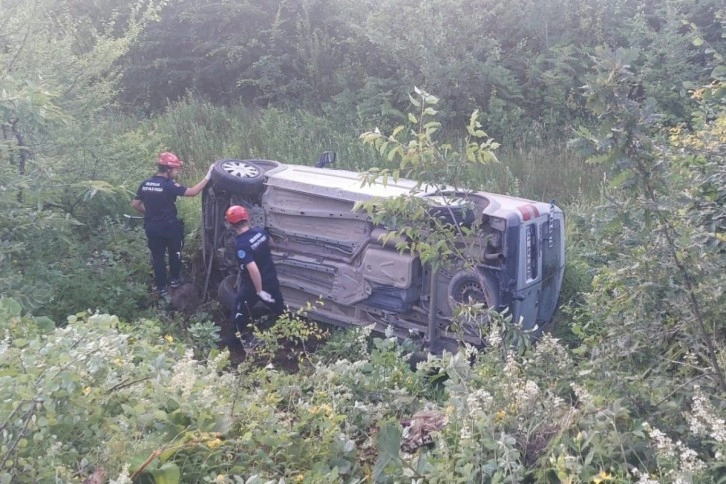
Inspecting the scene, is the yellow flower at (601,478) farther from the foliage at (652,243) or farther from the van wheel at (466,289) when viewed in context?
the van wheel at (466,289)

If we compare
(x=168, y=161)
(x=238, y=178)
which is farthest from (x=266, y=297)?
(x=168, y=161)

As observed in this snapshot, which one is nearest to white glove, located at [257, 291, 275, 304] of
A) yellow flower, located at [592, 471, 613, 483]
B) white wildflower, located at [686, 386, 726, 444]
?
white wildflower, located at [686, 386, 726, 444]

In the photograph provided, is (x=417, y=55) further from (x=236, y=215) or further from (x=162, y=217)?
(x=236, y=215)

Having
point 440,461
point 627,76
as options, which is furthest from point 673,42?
point 440,461

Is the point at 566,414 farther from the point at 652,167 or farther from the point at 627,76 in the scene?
the point at 627,76

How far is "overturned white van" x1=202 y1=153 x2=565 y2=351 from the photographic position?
634 cm

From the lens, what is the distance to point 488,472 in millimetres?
3021

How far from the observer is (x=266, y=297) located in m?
7.34

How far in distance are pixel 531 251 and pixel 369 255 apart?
143 cm

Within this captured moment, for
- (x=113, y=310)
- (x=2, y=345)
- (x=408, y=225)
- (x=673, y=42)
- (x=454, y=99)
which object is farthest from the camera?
(x=454, y=99)

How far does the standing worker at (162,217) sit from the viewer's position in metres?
8.36

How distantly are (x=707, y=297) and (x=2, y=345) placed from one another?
10.7 feet

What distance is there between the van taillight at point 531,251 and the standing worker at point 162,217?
145 inches

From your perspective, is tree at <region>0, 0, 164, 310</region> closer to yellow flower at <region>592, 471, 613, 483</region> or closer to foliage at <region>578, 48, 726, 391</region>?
foliage at <region>578, 48, 726, 391</region>
